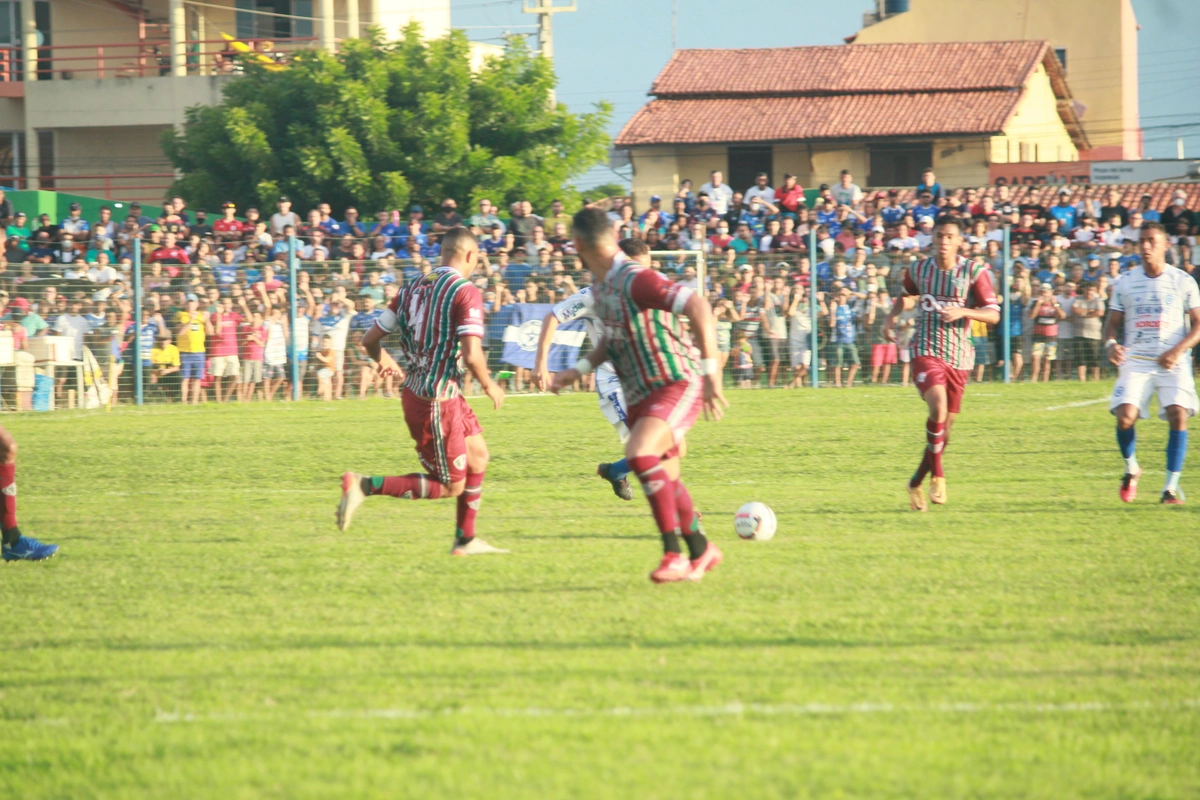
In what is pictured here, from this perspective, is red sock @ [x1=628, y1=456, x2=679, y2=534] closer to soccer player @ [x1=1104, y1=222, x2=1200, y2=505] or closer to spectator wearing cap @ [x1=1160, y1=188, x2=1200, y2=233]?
soccer player @ [x1=1104, y1=222, x2=1200, y2=505]

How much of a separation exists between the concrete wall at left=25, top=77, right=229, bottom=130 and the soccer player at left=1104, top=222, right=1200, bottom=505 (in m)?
31.1

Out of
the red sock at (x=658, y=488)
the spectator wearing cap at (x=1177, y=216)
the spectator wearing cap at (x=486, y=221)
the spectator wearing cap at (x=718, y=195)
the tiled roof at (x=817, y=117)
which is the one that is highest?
the tiled roof at (x=817, y=117)

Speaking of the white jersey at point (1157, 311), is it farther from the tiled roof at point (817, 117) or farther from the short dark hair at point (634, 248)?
the tiled roof at point (817, 117)

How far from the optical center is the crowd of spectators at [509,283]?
19.1 metres

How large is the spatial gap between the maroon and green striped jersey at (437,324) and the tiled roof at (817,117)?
33.2m

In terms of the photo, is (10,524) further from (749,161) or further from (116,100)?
(749,161)

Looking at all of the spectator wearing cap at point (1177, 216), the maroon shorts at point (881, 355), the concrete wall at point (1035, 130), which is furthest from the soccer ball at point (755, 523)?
the concrete wall at point (1035, 130)

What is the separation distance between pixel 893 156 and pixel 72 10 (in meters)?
24.7

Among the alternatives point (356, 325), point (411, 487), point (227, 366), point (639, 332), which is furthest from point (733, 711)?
point (227, 366)

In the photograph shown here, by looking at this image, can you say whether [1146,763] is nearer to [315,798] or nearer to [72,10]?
[315,798]

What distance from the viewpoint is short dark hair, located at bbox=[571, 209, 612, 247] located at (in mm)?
6215

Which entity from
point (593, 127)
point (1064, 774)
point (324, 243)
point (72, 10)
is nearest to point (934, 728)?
point (1064, 774)

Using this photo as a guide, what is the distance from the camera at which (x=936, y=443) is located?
8695mm

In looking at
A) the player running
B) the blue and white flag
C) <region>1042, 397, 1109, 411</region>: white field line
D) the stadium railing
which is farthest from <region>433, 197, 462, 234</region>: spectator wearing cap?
the player running
